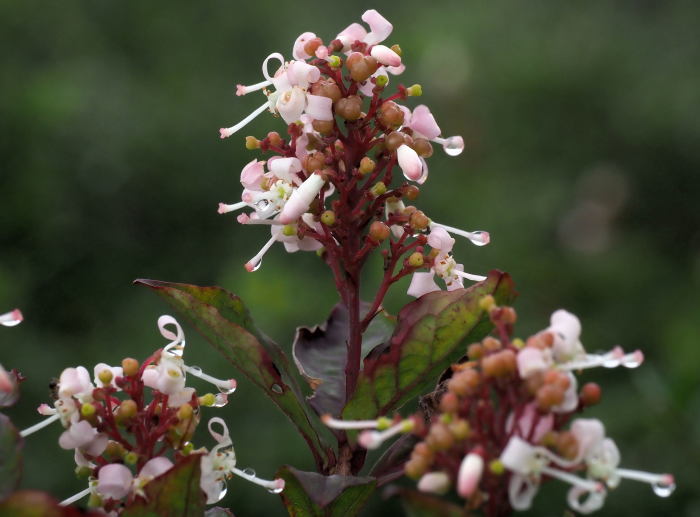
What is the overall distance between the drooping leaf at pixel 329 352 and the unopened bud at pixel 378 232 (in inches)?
7.6

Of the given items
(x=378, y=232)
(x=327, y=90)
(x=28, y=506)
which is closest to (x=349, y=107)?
(x=327, y=90)

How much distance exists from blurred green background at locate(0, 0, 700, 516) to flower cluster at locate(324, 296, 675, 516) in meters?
2.35

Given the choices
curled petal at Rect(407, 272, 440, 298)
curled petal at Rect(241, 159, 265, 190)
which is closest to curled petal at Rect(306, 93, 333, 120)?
curled petal at Rect(241, 159, 265, 190)

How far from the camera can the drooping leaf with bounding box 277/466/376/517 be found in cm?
98

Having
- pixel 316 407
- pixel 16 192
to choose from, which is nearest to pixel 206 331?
pixel 316 407

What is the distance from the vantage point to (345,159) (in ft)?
3.50

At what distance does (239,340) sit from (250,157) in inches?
132

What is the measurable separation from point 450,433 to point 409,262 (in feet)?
1.06

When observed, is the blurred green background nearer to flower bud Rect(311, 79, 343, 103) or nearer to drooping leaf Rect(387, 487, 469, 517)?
flower bud Rect(311, 79, 343, 103)

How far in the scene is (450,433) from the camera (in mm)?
809

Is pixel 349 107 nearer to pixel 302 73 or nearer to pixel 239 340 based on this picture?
pixel 302 73

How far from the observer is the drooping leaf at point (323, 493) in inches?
38.4

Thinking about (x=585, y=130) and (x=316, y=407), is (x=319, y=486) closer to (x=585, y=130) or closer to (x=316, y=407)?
(x=316, y=407)

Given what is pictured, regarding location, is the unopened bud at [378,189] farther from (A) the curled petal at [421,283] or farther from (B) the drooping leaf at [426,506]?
(B) the drooping leaf at [426,506]
